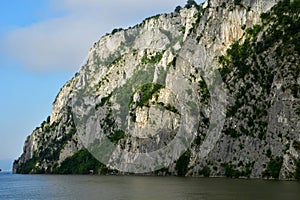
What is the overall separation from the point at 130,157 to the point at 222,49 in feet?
173

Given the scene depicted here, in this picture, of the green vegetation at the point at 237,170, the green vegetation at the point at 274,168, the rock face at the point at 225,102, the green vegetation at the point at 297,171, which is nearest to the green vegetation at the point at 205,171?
the rock face at the point at 225,102

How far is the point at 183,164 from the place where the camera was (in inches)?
5487

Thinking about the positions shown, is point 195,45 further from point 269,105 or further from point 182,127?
point 269,105

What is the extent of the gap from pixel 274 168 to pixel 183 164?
40.4 meters

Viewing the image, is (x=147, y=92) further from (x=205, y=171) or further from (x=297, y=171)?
(x=297, y=171)

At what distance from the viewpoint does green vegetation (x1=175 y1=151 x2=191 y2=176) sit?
138000 millimetres

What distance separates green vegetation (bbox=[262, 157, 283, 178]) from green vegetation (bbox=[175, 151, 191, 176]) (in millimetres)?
35889

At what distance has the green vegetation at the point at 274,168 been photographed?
4045 inches

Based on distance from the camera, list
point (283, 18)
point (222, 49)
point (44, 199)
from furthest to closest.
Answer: point (222, 49) < point (283, 18) < point (44, 199)

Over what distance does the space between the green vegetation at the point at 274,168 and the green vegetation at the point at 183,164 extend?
35.9m

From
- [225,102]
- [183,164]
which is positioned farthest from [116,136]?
[225,102]

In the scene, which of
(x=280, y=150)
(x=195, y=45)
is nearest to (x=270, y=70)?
(x=280, y=150)

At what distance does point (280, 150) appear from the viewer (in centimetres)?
10425

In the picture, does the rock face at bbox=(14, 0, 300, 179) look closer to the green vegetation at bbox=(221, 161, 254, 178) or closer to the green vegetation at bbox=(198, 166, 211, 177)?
the green vegetation at bbox=(198, 166, 211, 177)
